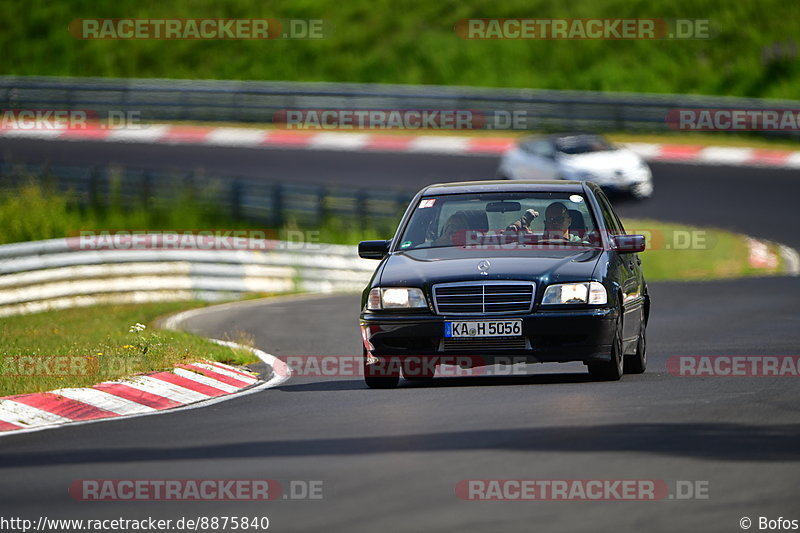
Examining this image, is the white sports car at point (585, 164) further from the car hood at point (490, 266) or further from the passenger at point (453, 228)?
the car hood at point (490, 266)

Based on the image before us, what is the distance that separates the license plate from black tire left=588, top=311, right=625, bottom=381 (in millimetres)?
737

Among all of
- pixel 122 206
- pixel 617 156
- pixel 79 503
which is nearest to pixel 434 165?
pixel 617 156

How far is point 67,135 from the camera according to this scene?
39.5 metres

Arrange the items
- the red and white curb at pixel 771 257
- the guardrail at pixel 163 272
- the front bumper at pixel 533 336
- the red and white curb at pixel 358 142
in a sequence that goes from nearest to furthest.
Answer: the front bumper at pixel 533 336, the guardrail at pixel 163 272, the red and white curb at pixel 771 257, the red and white curb at pixel 358 142

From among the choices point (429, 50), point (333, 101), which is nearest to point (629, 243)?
point (333, 101)

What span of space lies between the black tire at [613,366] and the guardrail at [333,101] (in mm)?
25782

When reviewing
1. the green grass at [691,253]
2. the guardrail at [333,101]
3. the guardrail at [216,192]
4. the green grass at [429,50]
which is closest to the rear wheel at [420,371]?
the green grass at [691,253]

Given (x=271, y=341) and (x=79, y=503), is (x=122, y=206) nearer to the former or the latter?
(x=271, y=341)

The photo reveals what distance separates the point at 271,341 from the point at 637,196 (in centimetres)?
1638

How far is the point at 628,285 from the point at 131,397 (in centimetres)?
378

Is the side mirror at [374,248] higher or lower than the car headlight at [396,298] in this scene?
higher

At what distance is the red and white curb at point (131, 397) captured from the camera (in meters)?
10.2

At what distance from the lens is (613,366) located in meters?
10.9

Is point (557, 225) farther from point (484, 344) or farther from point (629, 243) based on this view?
point (484, 344)
